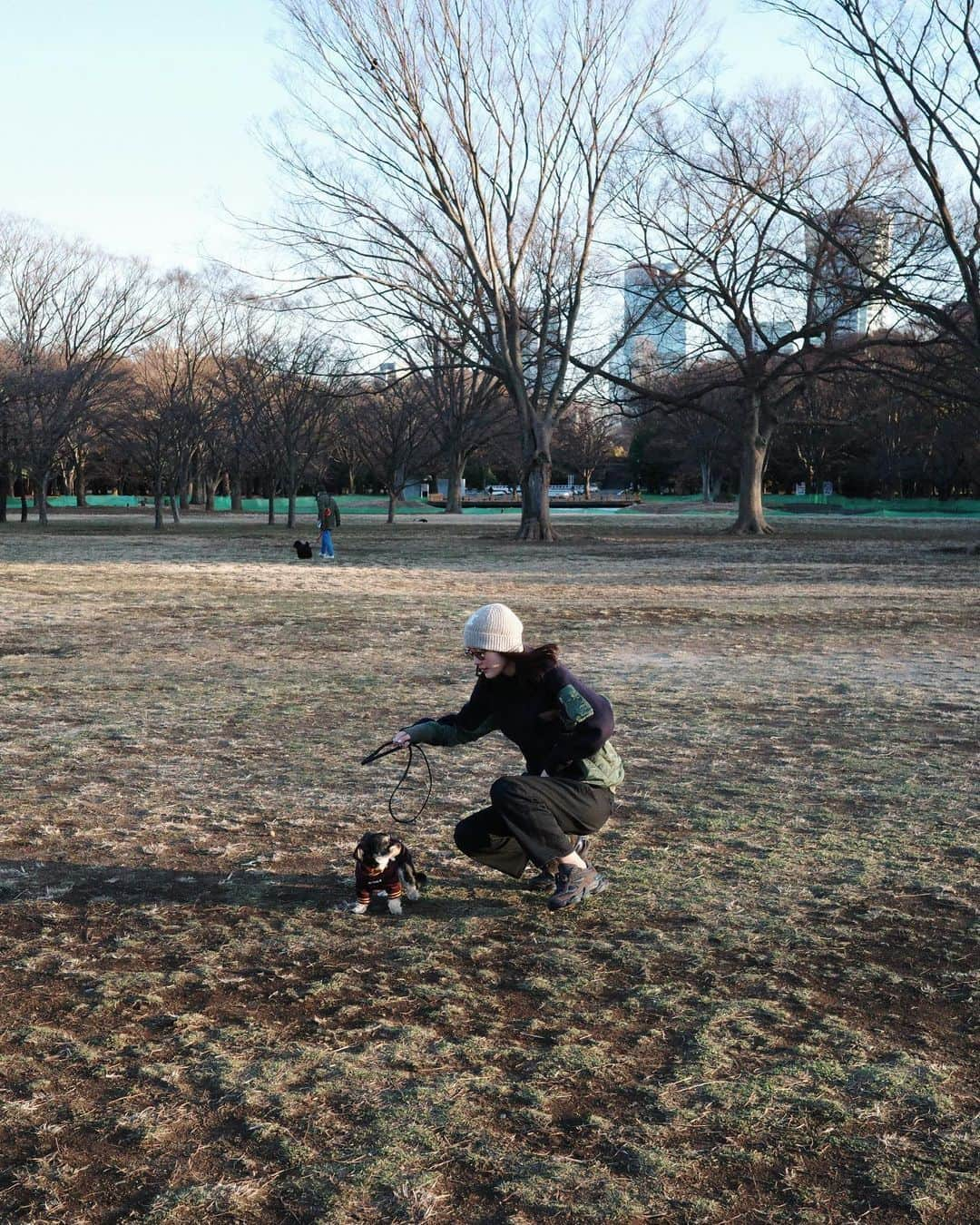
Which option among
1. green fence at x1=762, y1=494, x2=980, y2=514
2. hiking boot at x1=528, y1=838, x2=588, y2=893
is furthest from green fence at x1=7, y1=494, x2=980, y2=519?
hiking boot at x1=528, y1=838, x2=588, y2=893

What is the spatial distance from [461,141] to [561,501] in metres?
49.9

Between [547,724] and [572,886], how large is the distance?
0.55 meters

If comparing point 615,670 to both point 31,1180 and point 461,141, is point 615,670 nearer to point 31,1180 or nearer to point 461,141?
point 31,1180

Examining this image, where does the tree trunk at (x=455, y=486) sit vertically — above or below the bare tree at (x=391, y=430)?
below

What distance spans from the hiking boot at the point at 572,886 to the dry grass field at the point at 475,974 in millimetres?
56

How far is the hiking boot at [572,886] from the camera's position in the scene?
4098mm

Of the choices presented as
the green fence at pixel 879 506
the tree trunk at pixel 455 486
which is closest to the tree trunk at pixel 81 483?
the tree trunk at pixel 455 486

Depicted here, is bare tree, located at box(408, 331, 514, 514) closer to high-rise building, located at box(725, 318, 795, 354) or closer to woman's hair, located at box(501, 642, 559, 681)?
high-rise building, located at box(725, 318, 795, 354)

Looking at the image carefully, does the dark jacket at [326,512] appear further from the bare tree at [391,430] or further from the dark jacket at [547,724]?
the dark jacket at [547,724]

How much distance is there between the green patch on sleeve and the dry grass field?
2.20 feet

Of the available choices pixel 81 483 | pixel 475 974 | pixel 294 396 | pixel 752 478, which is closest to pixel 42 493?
pixel 294 396

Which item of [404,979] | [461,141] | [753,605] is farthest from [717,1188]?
[461,141]

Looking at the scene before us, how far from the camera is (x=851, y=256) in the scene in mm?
22375

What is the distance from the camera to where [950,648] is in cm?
1073
